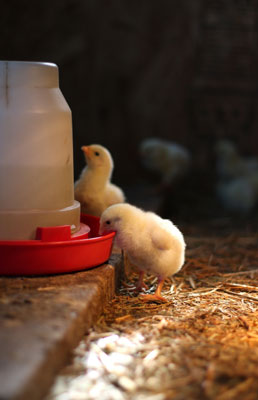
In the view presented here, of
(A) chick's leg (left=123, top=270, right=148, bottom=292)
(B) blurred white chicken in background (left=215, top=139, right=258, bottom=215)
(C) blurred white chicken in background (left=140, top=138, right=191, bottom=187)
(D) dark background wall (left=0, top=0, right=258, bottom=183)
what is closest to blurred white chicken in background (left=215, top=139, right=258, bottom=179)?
(B) blurred white chicken in background (left=215, top=139, right=258, bottom=215)

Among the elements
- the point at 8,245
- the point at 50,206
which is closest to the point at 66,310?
the point at 8,245

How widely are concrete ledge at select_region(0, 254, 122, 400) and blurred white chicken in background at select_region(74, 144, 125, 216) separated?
59 centimetres

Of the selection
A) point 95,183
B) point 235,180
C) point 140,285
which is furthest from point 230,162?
point 140,285

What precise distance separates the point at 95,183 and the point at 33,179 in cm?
78

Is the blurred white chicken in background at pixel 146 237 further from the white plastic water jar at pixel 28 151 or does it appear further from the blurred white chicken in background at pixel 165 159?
the blurred white chicken in background at pixel 165 159

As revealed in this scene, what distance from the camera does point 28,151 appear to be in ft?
7.75

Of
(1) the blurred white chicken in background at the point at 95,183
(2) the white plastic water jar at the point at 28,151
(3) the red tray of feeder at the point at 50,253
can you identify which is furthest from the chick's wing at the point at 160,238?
(1) the blurred white chicken in background at the point at 95,183

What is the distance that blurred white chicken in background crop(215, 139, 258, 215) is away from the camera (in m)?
5.45

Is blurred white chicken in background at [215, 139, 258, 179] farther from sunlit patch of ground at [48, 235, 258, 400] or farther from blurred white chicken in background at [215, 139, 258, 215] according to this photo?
sunlit patch of ground at [48, 235, 258, 400]

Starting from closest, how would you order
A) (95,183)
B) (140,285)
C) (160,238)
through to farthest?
1. (160,238)
2. (140,285)
3. (95,183)

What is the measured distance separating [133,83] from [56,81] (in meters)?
3.32

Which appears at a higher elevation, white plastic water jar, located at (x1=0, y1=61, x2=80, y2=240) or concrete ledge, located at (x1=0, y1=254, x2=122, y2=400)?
white plastic water jar, located at (x1=0, y1=61, x2=80, y2=240)

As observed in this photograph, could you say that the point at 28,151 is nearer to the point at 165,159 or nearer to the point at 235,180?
the point at 165,159

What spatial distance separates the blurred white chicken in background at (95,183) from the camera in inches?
122
